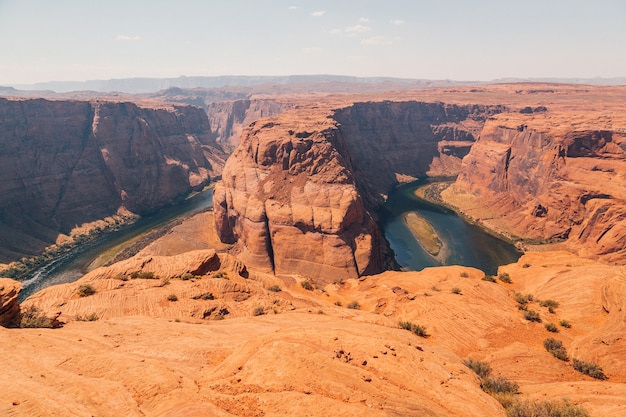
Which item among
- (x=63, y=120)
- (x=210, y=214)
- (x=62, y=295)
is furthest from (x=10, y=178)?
(x=62, y=295)

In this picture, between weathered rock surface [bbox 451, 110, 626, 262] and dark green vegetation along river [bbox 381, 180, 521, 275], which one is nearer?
weathered rock surface [bbox 451, 110, 626, 262]

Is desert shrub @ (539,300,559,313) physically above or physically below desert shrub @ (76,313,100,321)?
below

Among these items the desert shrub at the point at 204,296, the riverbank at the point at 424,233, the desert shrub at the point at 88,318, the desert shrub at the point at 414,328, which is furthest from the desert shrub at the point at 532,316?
the riverbank at the point at 424,233

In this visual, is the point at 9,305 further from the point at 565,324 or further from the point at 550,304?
the point at 550,304

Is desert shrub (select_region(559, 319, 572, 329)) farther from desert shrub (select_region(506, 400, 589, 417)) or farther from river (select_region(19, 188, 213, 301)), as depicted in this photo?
river (select_region(19, 188, 213, 301))

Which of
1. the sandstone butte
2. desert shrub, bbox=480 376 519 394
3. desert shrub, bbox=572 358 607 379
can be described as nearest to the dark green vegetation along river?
the sandstone butte

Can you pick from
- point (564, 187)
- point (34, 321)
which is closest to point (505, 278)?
point (34, 321)

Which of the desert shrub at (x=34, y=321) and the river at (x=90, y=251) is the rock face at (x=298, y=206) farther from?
the desert shrub at (x=34, y=321)
